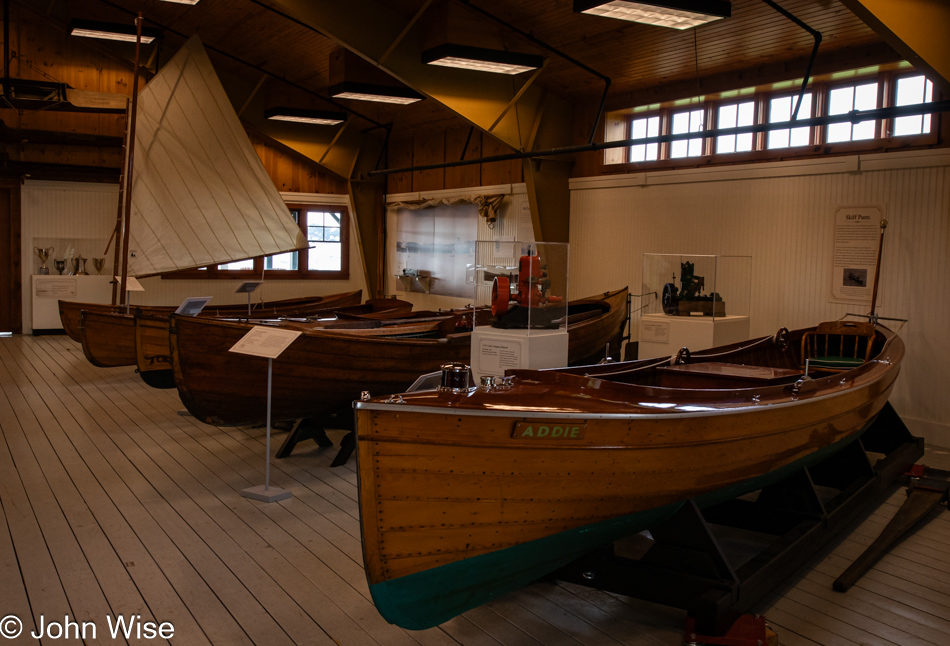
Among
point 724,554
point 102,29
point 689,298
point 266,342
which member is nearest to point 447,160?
point 102,29

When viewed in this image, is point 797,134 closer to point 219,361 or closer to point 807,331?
point 807,331

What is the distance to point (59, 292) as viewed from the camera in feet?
39.5

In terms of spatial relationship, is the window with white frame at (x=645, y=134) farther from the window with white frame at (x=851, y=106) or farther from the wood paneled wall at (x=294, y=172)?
the wood paneled wall at (x=294, y=172)

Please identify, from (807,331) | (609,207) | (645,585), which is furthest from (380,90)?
(645,585)

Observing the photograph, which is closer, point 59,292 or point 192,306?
point 192,306

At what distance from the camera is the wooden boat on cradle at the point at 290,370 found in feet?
15.8

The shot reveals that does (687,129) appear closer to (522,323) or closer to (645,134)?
(645,134)

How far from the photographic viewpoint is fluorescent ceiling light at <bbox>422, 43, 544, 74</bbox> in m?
7.19

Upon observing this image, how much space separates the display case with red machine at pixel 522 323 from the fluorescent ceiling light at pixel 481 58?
A: 9.85ft

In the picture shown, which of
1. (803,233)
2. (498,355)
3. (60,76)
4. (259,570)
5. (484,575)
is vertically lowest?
(259,570)

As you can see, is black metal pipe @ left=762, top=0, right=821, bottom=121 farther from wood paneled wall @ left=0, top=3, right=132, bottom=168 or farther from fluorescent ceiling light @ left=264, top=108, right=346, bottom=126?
wood paneled wall @ left=0, top=3, right=132, bottom=168

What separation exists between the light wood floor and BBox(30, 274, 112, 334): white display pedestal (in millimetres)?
7301

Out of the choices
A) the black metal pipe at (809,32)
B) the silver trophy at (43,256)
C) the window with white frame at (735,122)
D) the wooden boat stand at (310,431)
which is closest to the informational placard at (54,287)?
the silver trophy at (43,256)

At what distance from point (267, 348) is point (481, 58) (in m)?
4.27
